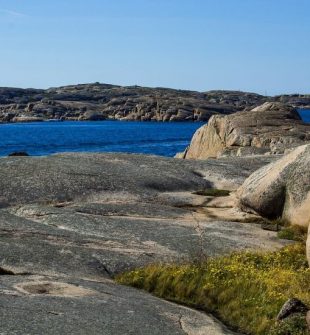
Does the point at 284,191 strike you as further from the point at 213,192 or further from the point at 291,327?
the point at 291,327

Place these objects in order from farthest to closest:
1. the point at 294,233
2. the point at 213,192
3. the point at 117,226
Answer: the point at 213,192 < the point at 294,233 < the point at 117,226

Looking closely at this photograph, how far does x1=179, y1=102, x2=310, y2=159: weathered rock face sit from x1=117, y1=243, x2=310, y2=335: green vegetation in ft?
100

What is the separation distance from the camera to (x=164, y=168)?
37312mm

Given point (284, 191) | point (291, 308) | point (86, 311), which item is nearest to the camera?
point (86, 311)

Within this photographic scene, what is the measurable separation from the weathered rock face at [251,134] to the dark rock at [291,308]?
35296 millimetres

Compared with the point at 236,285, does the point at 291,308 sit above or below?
above

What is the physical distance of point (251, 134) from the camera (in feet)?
195

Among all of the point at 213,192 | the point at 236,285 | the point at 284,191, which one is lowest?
the point at 236,285

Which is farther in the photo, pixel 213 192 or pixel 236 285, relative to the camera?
pixel 213 192

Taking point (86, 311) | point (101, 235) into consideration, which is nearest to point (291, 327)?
point (86, 311)

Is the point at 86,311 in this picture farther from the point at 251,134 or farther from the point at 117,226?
the point at 251,134

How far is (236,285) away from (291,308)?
10.6ft

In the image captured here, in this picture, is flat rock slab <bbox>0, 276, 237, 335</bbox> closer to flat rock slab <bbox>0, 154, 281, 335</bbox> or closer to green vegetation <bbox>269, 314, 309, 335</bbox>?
flat rock slab <bbox>0, 154, 281, 335</bbox>

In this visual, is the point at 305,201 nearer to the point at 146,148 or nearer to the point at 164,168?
the point at 164,168
